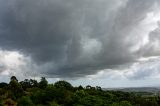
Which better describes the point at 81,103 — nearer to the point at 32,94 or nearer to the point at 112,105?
the point at 112,105

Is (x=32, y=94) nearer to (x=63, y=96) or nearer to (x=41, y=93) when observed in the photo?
(x=41, y=93)

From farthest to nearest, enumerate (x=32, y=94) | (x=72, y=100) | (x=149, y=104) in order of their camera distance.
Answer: (x=149, y=104) < (x=32, y=94) < (x=72, y=100)

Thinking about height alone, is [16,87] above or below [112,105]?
above

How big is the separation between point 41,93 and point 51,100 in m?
7.79

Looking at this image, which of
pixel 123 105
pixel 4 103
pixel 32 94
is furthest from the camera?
pixel 32 94

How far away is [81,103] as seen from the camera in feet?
505

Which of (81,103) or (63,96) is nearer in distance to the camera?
(81,103)

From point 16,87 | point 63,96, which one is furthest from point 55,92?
point 16,87

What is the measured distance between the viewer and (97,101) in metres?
156

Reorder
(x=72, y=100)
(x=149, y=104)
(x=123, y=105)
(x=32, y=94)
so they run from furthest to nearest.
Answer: (x=149, y=104) < (x=32, y=94) < (x=72, y=100) < (x=123, y=105)

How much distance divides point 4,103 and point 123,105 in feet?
165

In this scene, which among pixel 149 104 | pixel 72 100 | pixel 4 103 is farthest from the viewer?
pixel 149 104

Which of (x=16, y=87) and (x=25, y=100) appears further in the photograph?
(x=16, y=87)

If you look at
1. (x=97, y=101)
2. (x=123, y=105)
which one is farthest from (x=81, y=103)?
(x=123, y=105)
